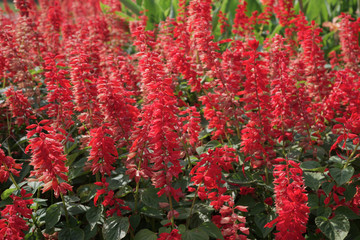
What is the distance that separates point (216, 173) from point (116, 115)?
817 mm

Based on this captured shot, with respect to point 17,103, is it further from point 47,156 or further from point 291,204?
point 291,204

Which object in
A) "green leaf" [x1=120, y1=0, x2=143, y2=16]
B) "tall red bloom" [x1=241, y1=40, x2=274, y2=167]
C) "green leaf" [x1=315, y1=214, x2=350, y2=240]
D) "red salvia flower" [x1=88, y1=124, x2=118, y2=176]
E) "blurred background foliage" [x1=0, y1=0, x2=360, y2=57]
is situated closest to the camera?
"red salvia flower" [x1=88, y1=124, x2=118, y2=176]

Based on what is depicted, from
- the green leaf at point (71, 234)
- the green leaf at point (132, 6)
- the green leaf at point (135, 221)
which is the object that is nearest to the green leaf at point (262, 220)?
the green leaf at point (135, 221)

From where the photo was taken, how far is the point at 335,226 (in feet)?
7.79

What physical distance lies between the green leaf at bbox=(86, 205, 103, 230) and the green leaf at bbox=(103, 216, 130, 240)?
7 centimetres

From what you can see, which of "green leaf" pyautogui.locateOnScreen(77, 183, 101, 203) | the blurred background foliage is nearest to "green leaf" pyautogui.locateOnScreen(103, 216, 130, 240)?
"green leaf" pyautogui.locateOnScreen(77, 183, 101, 203)

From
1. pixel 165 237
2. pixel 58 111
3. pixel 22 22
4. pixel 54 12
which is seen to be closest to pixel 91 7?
pixel 54 12

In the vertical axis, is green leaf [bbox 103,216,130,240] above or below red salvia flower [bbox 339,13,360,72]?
below

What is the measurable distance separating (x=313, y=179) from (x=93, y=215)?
5.37 ft

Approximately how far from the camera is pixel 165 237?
6.68 ft

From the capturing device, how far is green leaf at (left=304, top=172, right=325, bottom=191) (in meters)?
2.62

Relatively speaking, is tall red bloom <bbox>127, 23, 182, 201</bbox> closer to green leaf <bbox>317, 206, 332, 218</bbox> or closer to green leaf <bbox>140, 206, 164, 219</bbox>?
green leaf <bbox>140, 206, 164, 219</bbox>

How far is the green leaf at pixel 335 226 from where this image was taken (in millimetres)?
2320

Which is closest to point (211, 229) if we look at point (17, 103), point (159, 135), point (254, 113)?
point (159, 135)
